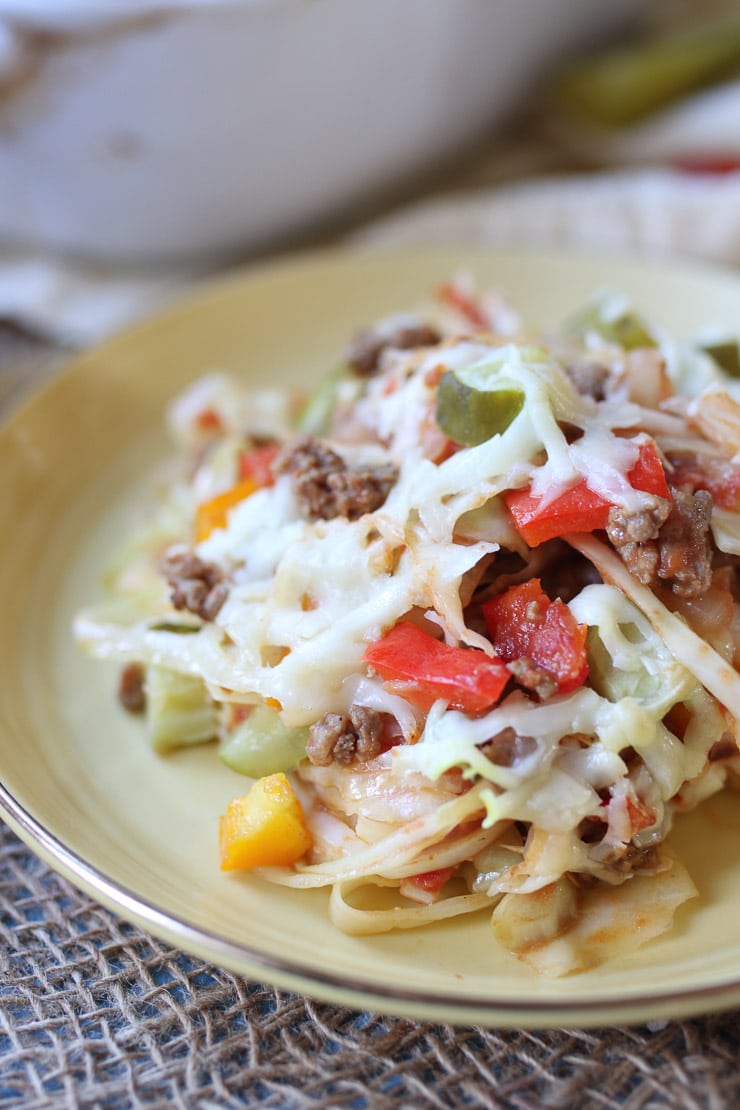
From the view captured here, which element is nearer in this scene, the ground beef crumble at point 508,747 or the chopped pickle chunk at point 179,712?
the ground beef crumble at point 508,747

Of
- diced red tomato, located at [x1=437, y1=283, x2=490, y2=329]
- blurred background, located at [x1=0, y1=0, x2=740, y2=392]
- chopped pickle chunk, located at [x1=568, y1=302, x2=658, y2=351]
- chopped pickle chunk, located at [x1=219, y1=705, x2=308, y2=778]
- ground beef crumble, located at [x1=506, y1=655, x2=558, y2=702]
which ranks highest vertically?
blurred background, located at [x1=0, y1=0, x2=740, y2=392]

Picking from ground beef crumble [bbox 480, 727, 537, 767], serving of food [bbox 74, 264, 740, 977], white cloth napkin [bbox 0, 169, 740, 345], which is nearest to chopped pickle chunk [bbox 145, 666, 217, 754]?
serving of food [bbox 74, 264, 740, 977]

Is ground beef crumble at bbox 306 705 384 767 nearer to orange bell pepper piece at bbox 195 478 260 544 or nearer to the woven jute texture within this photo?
the woven jute texture

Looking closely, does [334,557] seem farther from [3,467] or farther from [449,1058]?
[3,467]

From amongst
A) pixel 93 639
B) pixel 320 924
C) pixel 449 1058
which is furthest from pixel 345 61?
pixel 449 1058

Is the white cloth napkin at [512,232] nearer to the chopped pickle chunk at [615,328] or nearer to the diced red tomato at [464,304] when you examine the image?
the diced red tomato at [464,304]

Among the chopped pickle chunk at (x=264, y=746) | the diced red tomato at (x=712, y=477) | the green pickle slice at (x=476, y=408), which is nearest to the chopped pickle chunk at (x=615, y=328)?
the diced red tomato at (x=712, y=477)
